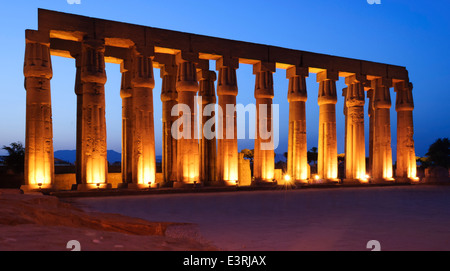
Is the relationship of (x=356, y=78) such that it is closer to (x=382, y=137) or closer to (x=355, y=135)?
(x=355, y=135)

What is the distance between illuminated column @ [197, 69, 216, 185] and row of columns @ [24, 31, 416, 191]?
0.19 feet

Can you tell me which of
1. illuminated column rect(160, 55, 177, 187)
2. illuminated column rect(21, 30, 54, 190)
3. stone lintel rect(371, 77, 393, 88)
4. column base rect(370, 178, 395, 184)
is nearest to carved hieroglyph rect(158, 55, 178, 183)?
illuminated column rect(160, 55, 177, 187)

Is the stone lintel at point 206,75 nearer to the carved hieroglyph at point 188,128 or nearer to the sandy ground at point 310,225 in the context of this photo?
the carved hieroglyph at point 188,128

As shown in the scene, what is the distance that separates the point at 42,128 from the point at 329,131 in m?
16.0

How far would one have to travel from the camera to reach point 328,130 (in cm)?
2573

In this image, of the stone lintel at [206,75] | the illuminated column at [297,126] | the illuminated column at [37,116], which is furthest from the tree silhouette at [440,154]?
the illuminated column at [37,116]

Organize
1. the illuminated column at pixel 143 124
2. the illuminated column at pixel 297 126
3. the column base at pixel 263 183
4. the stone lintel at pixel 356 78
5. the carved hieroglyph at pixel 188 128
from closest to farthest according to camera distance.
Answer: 1. the illuminated column at pixel 143 124
2. the carved hieroglyph at pixel 188 128
3. the column base at pixel 263 183
4. the illuminated column at pixel 297 126
5. the stone lintel at pixel 356 78

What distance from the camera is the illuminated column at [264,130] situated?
76.9ft

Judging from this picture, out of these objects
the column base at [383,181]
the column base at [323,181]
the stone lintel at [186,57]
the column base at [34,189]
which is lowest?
the column base at [383,181]

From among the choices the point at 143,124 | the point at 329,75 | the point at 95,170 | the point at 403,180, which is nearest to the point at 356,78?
the point at 329,75

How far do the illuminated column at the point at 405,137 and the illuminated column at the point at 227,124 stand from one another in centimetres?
1244

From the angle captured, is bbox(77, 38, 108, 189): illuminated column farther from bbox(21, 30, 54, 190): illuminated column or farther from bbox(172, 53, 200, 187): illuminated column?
bbox(172, 53, 200, 187): illuminated column

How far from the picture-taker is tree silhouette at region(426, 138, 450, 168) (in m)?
55.0
